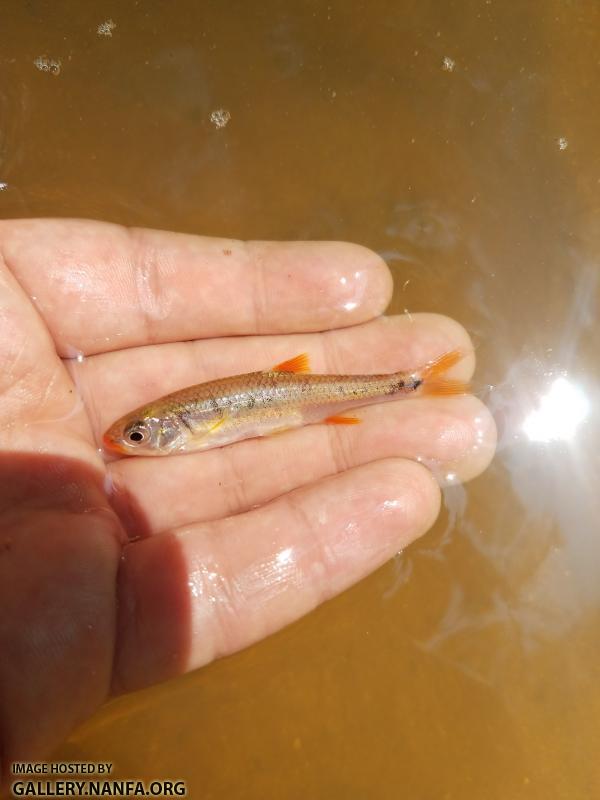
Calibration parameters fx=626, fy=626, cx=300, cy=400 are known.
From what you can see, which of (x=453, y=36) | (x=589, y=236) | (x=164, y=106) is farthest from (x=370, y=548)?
(x=453, y=36)

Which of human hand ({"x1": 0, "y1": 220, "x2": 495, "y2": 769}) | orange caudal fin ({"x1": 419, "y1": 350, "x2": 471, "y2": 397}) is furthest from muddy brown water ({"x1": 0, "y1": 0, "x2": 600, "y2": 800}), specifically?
human hand ({"x1": 0, "y1": 220, "x2": 495, "y2": 769})

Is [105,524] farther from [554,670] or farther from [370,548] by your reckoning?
[554,670]

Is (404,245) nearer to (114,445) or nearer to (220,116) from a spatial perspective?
(220,116)

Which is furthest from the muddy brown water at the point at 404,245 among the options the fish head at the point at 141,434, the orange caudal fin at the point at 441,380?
the fish head at the point at 141,434

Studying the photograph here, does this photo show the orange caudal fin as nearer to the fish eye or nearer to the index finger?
the index finger

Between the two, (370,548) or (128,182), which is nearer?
(370,548)

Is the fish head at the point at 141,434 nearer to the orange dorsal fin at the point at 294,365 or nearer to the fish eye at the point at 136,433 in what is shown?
the fish eye at the point at 136,433
